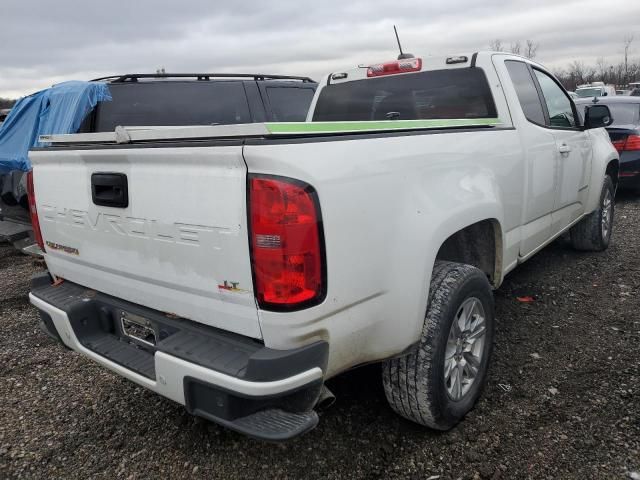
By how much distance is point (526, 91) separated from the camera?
373cm

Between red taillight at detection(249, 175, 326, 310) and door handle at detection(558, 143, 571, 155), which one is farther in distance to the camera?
door handle at detection(558, 143, 571, 155)

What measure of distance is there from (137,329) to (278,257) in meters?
1.03

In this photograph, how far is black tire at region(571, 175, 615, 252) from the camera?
5277 mm

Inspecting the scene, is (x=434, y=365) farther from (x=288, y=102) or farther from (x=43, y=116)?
(x=43, y=116)

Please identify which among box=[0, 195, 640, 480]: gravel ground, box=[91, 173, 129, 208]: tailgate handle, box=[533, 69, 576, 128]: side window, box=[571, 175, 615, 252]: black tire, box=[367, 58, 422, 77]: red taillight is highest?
box=[367, 58, 422, 77]: red taillight

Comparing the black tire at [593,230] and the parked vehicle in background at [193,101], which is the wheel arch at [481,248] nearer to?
the black tire at [593,230]

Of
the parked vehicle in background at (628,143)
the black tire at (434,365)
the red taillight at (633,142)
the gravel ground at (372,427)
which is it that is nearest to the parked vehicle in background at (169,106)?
the gravel ground at (372,427)

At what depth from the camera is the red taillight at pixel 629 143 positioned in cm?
776

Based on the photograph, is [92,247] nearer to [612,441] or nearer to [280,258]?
[280,258]

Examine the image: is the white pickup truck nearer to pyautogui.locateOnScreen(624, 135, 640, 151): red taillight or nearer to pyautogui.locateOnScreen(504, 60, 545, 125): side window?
pyautogui.locateOnScreen(504, 60, 545, 125): side window

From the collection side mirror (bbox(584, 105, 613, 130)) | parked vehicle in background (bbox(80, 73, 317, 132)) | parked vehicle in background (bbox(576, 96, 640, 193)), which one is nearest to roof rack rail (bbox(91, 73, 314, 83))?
parked vehicle in background (bbox(80, 73, 317, 132))

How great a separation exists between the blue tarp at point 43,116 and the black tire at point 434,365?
4.30m

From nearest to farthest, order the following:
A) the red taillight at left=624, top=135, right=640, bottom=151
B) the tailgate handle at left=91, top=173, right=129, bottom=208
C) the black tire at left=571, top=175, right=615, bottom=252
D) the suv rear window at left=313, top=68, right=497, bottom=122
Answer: the tailgate handle at left=91, top=173, right=129, bottom=208
the suv rear window at left=313, top=68, right=497, bottom=122
the black tire at left=571, top=175, right=615, bottom=252
the red taillight at left=624, top=135, right=640, bottom=151

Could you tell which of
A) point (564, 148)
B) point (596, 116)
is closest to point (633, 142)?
point (596, 116)
